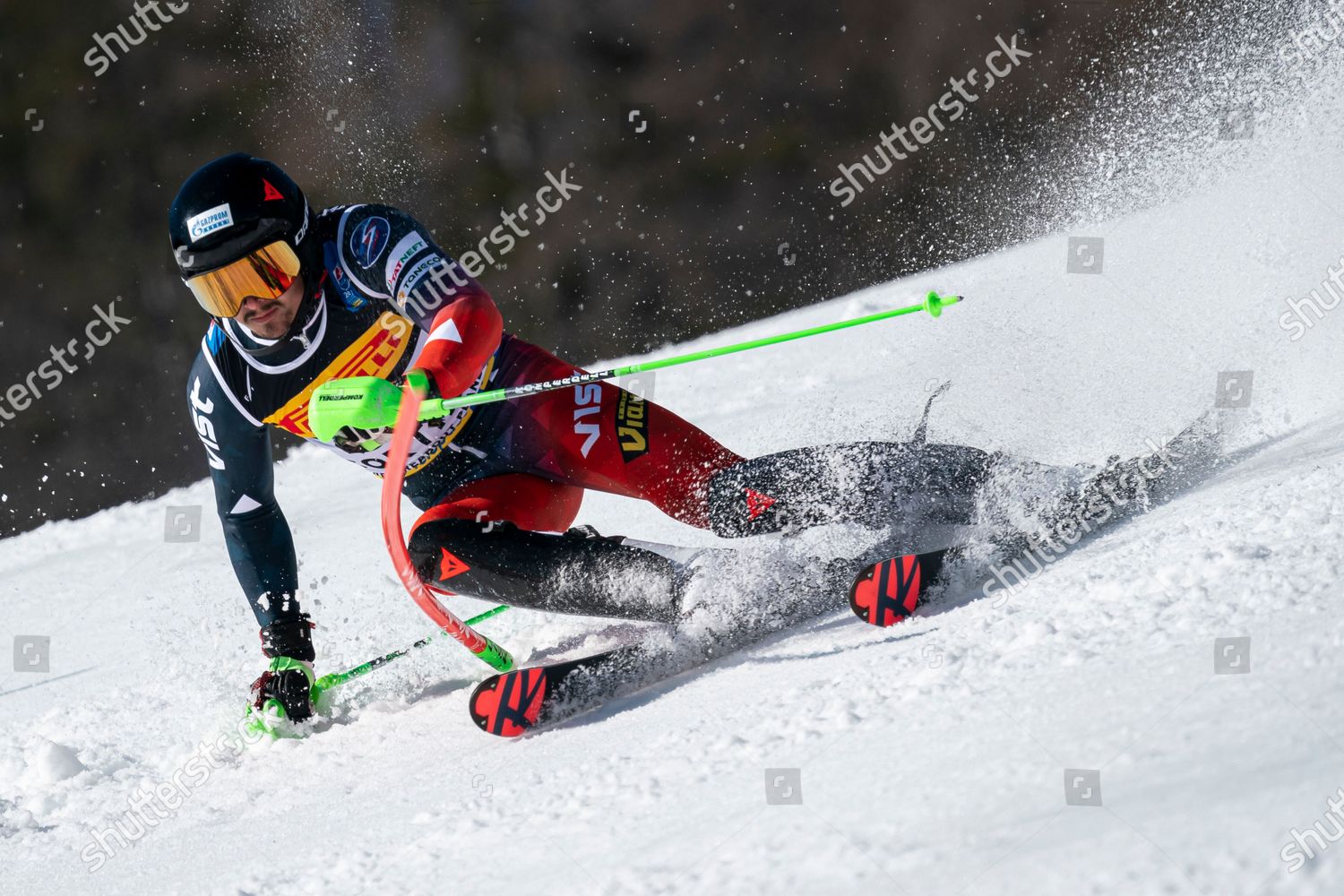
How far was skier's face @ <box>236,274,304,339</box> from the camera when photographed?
204 cm

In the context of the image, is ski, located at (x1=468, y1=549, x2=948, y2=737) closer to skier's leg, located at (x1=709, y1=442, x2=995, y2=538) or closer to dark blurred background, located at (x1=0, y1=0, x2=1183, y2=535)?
skier's leg, located at (x1=709, y1=442, x2=995, y2=538)

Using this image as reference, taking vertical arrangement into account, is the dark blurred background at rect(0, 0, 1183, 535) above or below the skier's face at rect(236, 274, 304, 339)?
above

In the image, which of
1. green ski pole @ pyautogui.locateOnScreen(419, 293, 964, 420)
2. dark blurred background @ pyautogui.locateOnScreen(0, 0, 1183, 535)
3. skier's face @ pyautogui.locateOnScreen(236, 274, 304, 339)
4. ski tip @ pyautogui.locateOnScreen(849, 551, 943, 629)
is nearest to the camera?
green ski pole @ pyautogui.locateOnScreen(419, 293, 964, 420)

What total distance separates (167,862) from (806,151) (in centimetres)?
830

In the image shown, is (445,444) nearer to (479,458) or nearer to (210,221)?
(479,458)

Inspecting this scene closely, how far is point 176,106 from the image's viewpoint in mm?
9438

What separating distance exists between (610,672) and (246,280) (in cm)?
94

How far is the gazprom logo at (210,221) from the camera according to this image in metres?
1.95

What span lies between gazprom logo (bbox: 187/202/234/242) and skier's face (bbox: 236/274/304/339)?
13 centimetres
